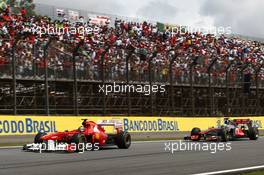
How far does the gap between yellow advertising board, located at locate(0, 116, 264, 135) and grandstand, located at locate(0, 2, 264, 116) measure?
567mm

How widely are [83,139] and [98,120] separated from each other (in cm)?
256

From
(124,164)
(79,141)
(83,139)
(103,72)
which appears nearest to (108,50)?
(103,72)

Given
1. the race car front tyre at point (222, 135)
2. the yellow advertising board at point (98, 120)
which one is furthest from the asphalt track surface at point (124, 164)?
the race car front tyre at point (222, 135)

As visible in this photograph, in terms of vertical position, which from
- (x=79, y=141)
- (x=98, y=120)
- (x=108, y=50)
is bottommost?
(x=79, y=141)

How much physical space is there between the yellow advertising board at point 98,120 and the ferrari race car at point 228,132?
3.14m

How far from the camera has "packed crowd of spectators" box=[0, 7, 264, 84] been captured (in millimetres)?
22312

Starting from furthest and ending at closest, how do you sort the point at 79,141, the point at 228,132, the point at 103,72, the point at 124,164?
the point at 103,72
the point at 228,132
the point at 79,141
the point at 124,164

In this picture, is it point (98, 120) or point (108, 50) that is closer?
point (98, 120)

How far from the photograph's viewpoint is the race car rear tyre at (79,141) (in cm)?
1394

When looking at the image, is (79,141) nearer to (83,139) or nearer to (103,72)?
(83,139)

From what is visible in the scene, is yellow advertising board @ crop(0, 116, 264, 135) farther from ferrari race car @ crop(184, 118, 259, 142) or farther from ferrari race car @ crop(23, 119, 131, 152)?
ferrari race car @ crop(184, 118, 259, 142)

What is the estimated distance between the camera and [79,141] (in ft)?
46.4

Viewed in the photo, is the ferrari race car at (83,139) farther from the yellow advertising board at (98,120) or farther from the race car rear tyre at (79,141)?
the yellow advertising board at (98,120)

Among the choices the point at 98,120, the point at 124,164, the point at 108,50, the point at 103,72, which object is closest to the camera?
the point at 124,164
